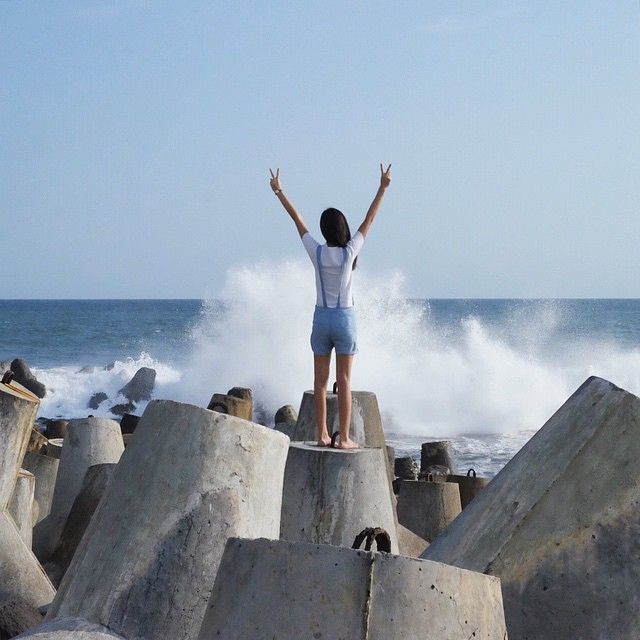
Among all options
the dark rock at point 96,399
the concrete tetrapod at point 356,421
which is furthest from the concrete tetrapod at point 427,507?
the dark rock at point 96,399

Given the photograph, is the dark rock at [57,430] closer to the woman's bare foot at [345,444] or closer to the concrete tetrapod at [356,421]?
the concrete tetrapod at [356,421]

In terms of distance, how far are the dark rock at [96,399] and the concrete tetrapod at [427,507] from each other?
2681 cm

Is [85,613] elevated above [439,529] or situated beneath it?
situated beneath

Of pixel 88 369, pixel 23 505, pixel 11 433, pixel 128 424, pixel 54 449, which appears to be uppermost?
pixel 88 369

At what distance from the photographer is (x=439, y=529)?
723cm

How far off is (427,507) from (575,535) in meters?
3.67

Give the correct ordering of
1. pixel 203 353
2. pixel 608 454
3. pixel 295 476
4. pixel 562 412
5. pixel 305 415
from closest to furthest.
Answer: pixel 608 454 → pixel 562 412 → pixel 295 476 → pixel 305 415 → pixel 203 353

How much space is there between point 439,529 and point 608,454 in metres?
3.51

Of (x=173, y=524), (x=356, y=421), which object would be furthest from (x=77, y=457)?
(x=173, y=524)

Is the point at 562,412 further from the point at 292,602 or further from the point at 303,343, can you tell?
the point at 303,343

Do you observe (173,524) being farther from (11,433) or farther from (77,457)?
(77,457)

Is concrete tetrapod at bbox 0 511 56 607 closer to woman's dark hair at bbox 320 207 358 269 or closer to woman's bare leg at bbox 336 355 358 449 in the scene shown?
woman's bare leg at bbox 336 355 358 449

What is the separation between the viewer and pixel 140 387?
3378 cm

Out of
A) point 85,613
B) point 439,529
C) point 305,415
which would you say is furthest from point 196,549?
point 439,529
